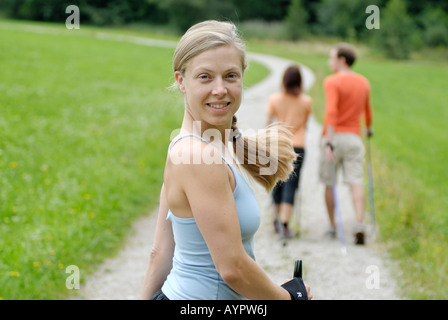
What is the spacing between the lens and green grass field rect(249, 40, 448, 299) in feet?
16.0

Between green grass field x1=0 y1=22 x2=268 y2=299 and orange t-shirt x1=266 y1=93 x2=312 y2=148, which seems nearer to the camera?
green grass field x1=0 y1=22 x2=268 y2=299

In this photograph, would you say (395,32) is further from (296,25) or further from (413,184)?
(413,184)

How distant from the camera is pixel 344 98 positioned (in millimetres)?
5910

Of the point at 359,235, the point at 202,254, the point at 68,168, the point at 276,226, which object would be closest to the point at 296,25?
the point at 68,168

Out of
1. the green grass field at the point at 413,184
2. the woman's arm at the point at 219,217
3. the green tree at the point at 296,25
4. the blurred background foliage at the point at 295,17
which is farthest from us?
the green tree at the point at 296,25

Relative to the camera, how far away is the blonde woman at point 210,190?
62.5 inches

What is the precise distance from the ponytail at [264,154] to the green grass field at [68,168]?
1.40 ft

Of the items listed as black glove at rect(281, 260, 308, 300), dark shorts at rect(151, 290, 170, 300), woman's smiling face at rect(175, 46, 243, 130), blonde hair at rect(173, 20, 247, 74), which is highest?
blonde hair at rect(173, 20, 247, 74)

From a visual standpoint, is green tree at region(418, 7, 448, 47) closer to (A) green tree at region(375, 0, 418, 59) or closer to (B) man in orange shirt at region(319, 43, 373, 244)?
(A) green tree at region(375, 0, 418, 59)

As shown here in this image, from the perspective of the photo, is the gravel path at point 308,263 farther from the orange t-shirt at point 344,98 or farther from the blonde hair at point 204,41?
the blonde hair at point 204,41

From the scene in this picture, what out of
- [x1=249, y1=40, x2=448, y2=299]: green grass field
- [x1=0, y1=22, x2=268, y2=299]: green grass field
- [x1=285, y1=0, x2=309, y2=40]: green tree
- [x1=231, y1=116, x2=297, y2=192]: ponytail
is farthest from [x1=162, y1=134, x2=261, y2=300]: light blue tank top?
[x1=285, y1=0, x2=309, y2=40]: green tree

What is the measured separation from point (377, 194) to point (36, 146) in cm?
521

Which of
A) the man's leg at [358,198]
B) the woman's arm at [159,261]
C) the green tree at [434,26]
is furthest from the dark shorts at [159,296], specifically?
the green tree at [434,26]

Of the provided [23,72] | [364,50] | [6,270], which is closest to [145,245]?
[6,270]
